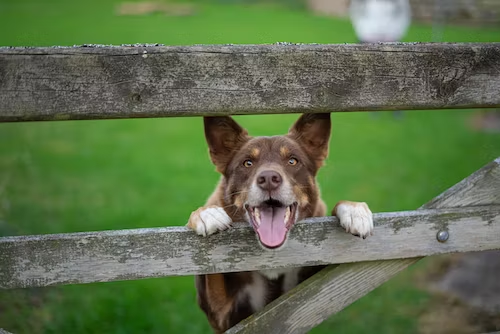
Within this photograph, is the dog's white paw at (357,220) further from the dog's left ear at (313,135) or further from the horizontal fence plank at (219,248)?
the dog's left ear at (313,135)

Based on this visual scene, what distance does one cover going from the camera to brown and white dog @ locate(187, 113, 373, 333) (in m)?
2.99

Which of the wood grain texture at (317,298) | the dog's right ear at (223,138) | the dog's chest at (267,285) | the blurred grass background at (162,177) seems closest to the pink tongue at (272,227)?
the wood grain texture at (317,298)

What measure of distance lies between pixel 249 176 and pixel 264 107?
0.95 metres

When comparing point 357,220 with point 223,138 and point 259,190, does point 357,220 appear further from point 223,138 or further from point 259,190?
point 223,138

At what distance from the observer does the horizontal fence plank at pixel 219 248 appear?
7.88 feet

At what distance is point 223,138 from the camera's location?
133 inches

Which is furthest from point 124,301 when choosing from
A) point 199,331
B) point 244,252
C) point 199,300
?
point 244,252

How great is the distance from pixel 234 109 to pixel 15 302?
284 cm

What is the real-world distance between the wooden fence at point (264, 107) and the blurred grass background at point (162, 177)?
0.77 m

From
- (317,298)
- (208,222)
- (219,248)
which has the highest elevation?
(208,222)

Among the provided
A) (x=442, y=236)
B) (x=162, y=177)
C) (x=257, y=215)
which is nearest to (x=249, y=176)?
(x=257, y=215)

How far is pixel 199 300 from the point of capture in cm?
343

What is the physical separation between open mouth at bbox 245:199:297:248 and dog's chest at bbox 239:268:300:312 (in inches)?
25.0

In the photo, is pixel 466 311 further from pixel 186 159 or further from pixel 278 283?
pixel 186 159
